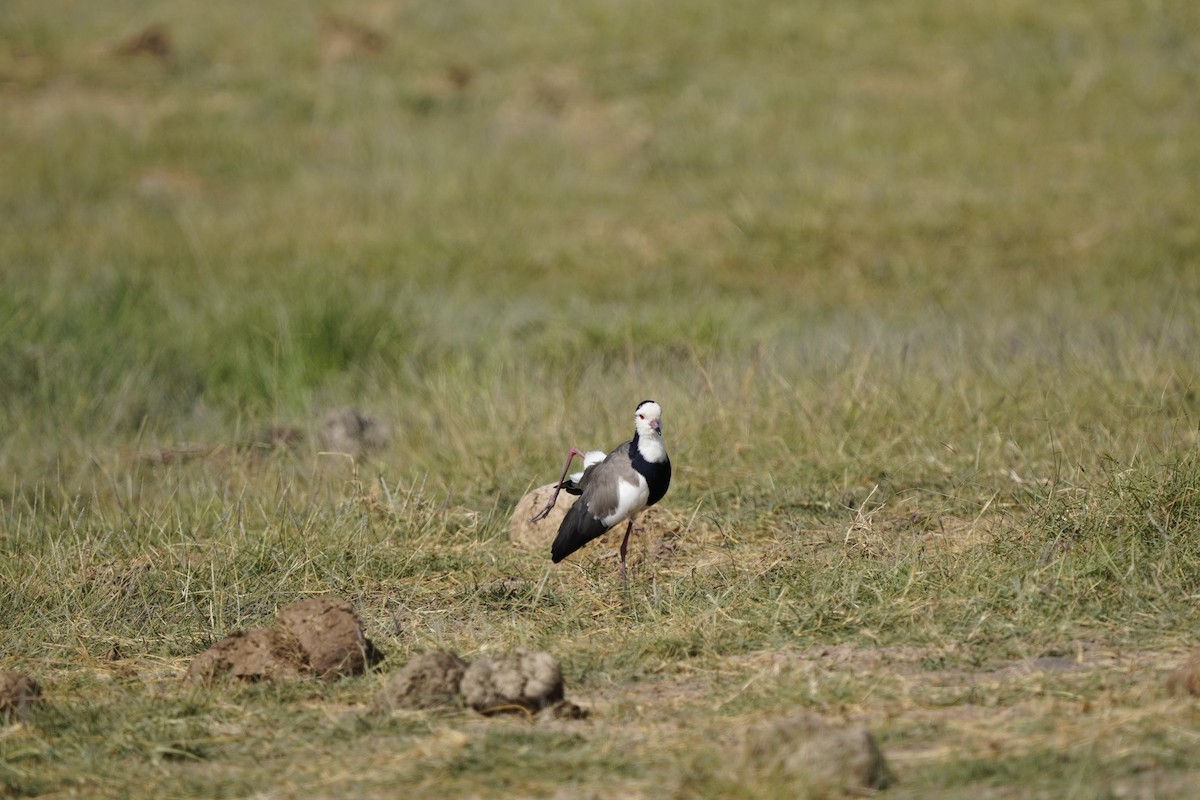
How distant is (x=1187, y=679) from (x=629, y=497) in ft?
5.49

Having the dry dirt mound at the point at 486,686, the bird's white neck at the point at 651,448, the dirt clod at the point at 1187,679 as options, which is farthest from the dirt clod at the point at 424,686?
the dirt clod at the point at 1187,679

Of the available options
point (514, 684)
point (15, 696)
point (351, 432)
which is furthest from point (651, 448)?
point (351, 432)

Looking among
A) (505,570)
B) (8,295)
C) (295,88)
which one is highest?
(295,88)

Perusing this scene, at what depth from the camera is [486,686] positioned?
12.1ft

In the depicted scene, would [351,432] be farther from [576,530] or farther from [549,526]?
[576,530]

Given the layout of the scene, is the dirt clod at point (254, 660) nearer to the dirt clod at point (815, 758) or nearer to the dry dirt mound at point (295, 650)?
the dry dirt mound at point (295, 650)

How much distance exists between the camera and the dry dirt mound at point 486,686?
3682 mm

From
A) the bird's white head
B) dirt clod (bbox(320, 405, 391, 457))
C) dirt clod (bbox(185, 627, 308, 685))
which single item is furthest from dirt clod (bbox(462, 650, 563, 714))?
dirt clod (bbox(320, 405, 391, 457))

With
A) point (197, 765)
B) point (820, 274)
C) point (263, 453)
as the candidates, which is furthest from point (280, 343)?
point (197, 765)

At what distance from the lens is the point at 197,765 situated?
11.7 feet

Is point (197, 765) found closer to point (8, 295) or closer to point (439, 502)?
point (439, 502)

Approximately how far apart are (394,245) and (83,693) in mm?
6916

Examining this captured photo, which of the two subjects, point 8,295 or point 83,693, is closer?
point 83,693

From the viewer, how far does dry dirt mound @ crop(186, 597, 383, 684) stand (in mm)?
4020
